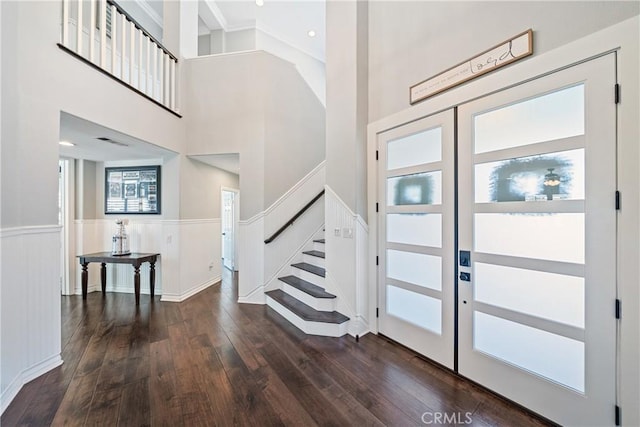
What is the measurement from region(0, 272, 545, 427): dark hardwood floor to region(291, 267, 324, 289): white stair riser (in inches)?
27.4

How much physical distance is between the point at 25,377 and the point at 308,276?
8.98 ft

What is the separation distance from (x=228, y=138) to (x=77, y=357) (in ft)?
10.2

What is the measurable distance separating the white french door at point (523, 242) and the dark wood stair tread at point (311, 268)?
4.39 ft

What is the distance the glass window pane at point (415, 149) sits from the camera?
2363mm

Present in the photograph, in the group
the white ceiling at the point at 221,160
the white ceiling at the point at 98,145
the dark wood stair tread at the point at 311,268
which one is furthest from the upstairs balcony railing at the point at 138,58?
the dark wood stair tread at the point at 311,268

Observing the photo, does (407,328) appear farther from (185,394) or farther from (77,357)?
(77,357)

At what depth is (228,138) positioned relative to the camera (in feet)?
13.6

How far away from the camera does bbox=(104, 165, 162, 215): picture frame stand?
178 inches

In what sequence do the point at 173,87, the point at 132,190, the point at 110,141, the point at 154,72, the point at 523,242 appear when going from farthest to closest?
the point at 132,190
the point at 173,87
the point at 154,72
the point at 110,141
the point at 523,242

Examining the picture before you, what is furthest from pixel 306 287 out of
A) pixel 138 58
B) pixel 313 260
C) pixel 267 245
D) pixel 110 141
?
pixel 138 58

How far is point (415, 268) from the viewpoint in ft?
8.34

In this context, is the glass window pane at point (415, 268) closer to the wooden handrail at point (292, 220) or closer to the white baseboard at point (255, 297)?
the wooden handrail at point (292, 220)

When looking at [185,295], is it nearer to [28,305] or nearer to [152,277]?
[152,277]

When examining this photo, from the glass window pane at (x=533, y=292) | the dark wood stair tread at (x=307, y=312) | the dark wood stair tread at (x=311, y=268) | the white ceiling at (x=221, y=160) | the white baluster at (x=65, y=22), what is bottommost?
the dark wood stair tread at (x=307, y=312)
